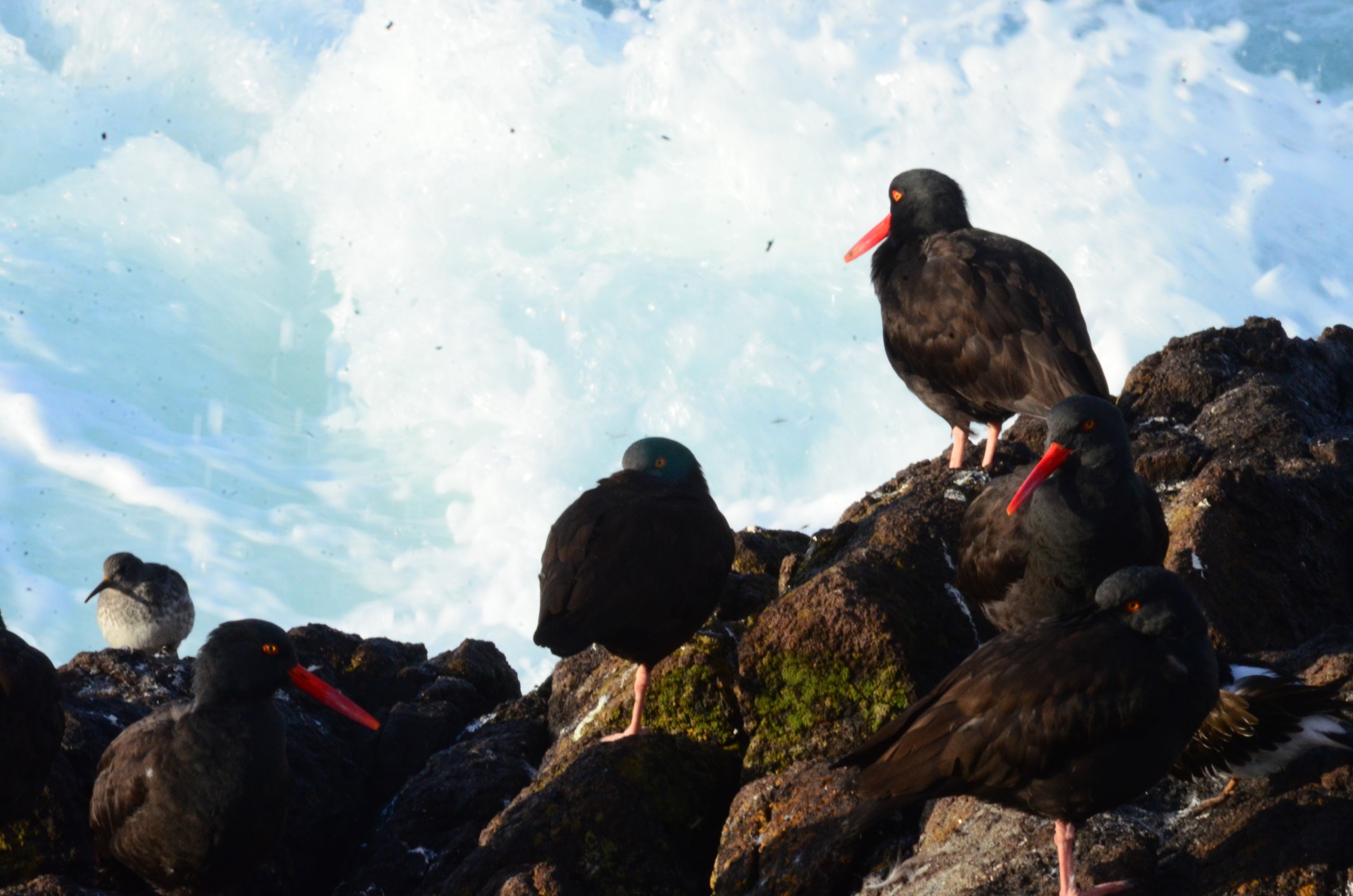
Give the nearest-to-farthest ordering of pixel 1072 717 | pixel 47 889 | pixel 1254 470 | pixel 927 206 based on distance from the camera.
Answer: pixel 1072 717 → pixel 47 889 → pixel 1254 470 → pixel 927 206

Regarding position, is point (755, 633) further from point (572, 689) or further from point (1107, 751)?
point (1107, 751)

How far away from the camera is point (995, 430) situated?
24.7 feet

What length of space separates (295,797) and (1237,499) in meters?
4.93

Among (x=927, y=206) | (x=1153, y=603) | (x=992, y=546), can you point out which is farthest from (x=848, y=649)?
(x=927, y=206)

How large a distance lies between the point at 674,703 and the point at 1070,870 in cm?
250

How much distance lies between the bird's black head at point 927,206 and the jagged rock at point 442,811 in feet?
13.3

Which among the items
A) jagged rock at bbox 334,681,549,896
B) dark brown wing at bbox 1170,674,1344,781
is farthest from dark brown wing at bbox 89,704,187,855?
dark brown wing at bbox 1170,674,1344,781

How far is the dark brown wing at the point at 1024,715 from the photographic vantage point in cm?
394

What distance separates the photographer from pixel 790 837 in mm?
4742

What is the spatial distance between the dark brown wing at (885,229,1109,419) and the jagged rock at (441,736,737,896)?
283 centimetres

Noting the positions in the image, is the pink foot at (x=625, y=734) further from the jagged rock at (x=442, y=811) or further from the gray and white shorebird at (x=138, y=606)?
the gray and white shorebird at (x=138, y=606)

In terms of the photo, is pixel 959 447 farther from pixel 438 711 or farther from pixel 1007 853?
pixel 1007 853

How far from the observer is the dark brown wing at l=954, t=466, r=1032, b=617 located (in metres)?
5.42

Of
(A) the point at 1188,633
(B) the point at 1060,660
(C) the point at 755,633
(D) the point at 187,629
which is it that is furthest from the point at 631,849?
(D) the point at 187,629
